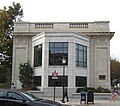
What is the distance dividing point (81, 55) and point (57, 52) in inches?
150

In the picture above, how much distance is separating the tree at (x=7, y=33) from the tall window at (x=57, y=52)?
1109 cm

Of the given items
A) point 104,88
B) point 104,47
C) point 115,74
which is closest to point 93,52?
point 104,47

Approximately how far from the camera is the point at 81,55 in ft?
136

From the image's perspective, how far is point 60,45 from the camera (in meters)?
39.9

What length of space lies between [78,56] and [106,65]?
14.8 feet

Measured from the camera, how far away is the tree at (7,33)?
4819 cm

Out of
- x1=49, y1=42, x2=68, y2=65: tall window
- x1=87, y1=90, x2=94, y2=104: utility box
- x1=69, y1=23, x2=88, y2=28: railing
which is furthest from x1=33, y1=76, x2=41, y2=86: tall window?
x1=87, y1=90, x2=94, y2=104: utility box

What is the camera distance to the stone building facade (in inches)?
1553

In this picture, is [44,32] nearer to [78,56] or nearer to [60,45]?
[60,45]

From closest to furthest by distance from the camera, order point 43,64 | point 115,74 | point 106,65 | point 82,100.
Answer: point 82,100
point 43,64
point 106,65
point 115,74

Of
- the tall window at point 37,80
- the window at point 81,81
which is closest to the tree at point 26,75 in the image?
the tall window at point 37,80

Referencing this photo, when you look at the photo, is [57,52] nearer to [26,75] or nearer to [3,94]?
[26,75]

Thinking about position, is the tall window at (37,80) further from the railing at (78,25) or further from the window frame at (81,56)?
the railing at (78,25)

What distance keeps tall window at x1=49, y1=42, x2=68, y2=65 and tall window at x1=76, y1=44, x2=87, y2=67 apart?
195 cm
